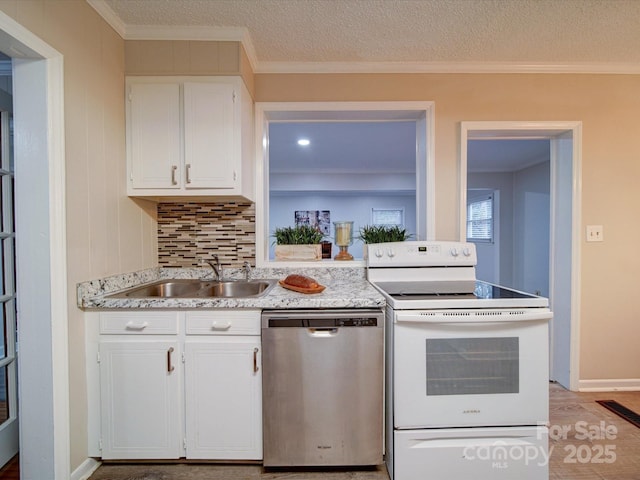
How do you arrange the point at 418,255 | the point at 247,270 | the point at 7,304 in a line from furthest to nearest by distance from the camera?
the point at 247,270, the point at 418,255, the point at 7,304

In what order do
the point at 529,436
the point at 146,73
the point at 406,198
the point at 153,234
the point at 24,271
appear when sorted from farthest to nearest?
1. the point at 406,198
2. the point at 153,234
3. the point at 146,73
4. the point at 529,436
5. the point at 24,271

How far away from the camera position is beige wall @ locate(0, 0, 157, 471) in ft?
4.52

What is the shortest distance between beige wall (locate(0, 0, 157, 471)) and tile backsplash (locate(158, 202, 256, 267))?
0.36 m

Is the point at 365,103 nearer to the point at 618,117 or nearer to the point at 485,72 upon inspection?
the point at 485,72

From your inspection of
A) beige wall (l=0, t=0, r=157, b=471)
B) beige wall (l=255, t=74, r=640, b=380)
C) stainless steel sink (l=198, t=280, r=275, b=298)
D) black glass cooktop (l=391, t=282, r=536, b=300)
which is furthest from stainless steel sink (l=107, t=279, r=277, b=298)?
beige wall (l=255, t=74, r=640, b=380)

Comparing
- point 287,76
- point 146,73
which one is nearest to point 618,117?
point 287,76

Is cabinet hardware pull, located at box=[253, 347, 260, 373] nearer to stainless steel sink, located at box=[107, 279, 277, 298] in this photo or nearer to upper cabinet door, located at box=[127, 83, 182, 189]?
stainless steel sink, located at box=[107, 279, 277, 298]

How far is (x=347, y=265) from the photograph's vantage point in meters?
2.18

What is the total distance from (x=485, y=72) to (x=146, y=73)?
2.23m

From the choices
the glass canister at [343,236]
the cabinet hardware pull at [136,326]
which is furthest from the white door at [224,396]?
the glass canister at [343,236]

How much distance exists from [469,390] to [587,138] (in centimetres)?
204

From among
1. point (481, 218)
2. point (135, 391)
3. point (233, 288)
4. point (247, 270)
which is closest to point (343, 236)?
point (247, 270)

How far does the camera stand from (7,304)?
1.59m

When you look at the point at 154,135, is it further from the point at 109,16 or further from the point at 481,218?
the point at 481,218
